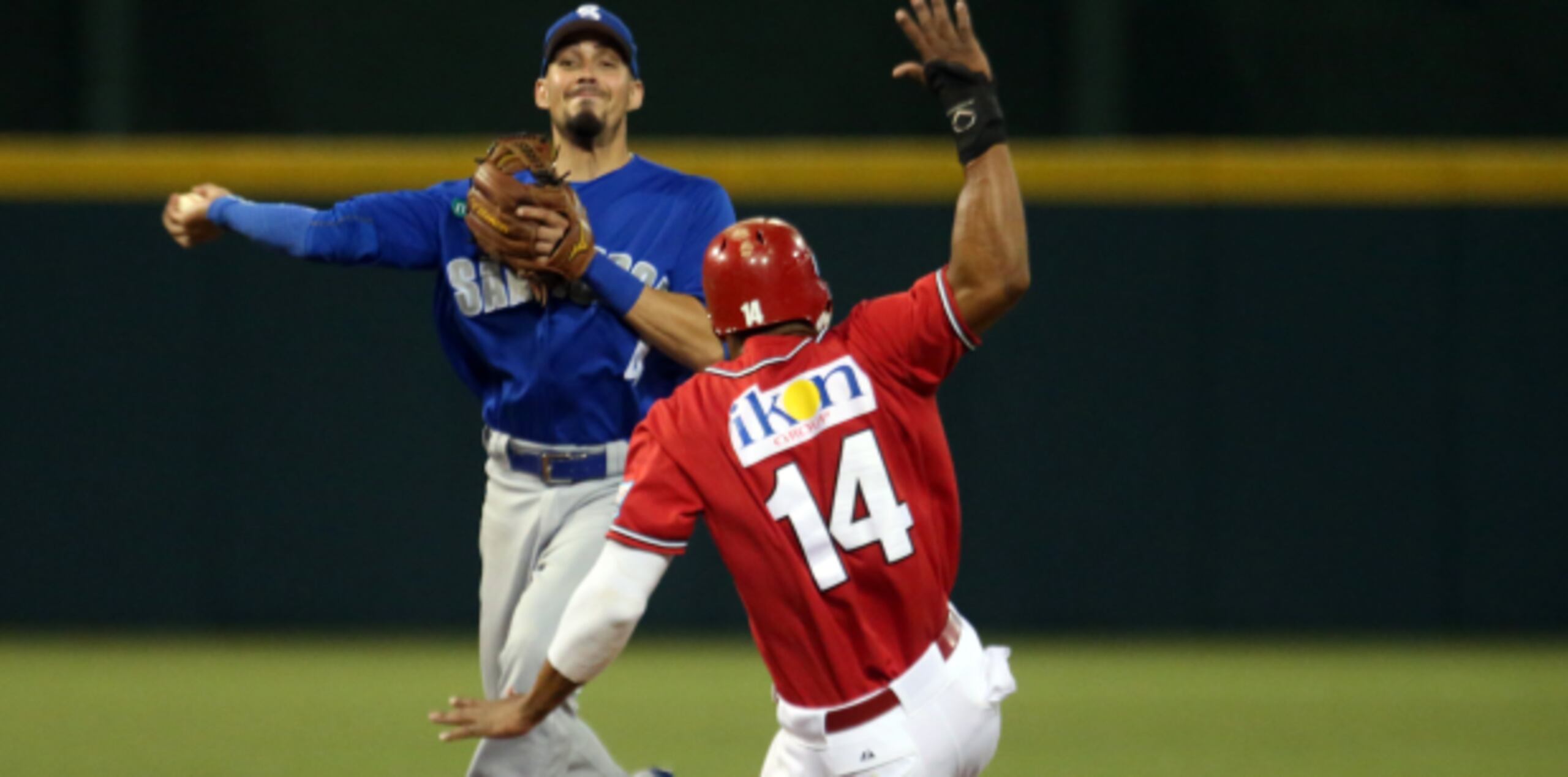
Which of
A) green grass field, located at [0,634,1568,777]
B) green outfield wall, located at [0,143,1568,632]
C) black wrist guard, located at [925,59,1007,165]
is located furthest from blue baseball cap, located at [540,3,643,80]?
green outfield wall, located at [0,143,1568,632]

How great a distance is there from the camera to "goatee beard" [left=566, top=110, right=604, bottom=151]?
479 cm

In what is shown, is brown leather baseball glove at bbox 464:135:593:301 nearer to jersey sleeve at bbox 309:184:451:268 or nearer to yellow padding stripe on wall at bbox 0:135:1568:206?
jersey sleeve at bbox 309:184:451:268

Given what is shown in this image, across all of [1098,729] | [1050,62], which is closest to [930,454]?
[1098,729]

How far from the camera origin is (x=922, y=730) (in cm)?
361

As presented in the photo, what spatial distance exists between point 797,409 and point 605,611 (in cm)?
53

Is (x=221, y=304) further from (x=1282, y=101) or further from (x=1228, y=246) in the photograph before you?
(x=1282, y=101)

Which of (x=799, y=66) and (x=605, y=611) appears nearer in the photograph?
(x=605, y=611)

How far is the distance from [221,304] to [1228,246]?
4.92 metres

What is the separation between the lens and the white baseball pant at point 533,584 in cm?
455

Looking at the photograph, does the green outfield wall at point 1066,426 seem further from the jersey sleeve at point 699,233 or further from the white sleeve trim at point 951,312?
the white sleeve trim at point 951,312

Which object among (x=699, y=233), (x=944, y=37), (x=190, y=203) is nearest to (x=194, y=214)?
(x=190, y=203)

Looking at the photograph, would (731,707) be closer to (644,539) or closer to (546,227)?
(546,227)

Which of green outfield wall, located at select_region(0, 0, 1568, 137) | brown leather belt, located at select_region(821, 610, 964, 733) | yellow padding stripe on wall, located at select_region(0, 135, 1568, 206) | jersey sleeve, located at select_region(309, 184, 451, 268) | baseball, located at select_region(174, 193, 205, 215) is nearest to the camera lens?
brown leather belt, located at select_region(821, 610, 964, 733)

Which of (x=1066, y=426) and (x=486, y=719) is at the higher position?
(x=486, y=719)
